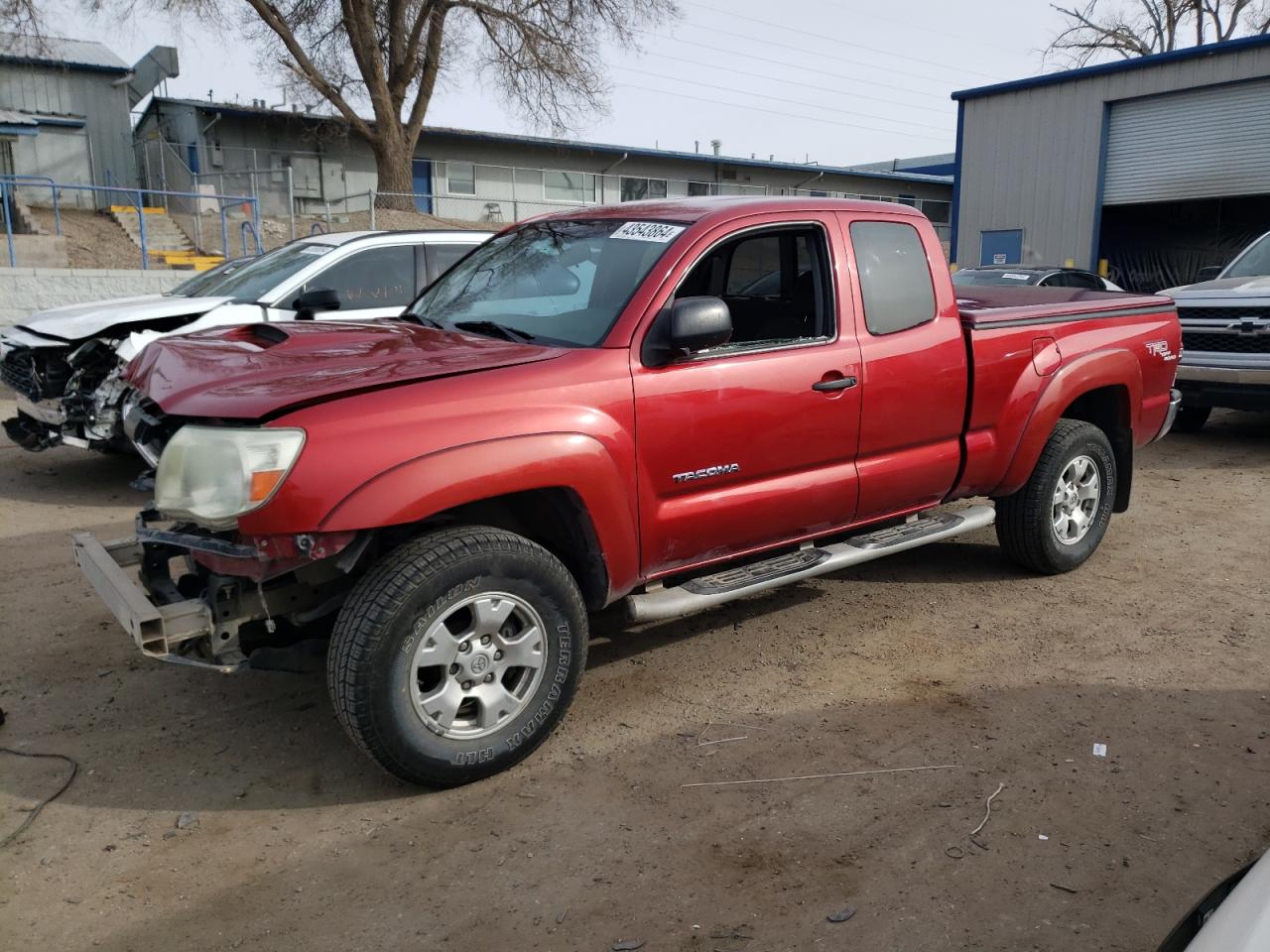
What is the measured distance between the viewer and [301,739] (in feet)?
12.3

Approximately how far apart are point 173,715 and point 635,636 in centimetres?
199

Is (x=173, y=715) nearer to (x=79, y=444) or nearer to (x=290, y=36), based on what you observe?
(x=79, y=444)

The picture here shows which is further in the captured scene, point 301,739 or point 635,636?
point 635,636

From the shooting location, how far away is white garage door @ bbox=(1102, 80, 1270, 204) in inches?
723

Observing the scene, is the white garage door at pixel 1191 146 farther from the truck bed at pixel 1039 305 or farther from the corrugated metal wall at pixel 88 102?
the corrugated metal wall at pixel 88 102

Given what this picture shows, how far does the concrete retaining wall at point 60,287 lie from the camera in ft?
46.8

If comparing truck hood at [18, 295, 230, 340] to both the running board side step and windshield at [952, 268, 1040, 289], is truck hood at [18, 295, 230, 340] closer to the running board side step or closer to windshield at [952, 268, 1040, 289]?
the running board side step

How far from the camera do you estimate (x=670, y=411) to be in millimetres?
3680

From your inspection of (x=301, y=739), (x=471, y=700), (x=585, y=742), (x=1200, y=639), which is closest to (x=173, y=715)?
(x=301, y=739)

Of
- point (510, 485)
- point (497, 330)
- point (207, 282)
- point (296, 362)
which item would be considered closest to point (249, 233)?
point (207, 282)

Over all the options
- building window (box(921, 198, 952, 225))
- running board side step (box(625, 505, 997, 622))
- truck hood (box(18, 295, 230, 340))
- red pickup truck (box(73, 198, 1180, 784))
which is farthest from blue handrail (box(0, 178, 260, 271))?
building window (box(921, 198, 952, 225))

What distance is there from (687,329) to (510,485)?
2.81 feet

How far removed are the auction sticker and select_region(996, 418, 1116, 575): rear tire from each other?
2.47 metres

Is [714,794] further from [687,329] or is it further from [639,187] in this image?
[639,187]
